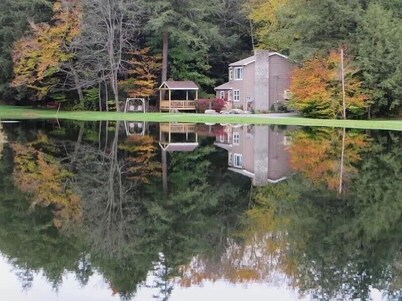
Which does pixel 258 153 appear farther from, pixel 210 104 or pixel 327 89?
pixel 210 104

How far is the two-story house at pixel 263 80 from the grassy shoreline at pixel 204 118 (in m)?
5.45

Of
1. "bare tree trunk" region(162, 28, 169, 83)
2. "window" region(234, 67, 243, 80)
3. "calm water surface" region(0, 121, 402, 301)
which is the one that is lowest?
"calm water surface" region(0, 121, 402, 301)

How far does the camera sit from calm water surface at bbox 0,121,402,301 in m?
8.94

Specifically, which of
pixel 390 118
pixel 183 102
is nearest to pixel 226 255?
pixel 390 118

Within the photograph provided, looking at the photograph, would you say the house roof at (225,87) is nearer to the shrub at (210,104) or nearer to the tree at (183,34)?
the tree at (183,34)

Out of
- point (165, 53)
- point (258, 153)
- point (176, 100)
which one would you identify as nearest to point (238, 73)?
point (176, 100)

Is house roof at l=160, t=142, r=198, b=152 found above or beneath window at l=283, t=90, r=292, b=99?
beneath

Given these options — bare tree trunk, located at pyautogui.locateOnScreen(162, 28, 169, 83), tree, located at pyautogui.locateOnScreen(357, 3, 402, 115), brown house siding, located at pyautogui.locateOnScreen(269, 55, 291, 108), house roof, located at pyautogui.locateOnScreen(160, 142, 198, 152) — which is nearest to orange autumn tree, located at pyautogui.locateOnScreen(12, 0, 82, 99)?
bare tree trunk, located at pyautogui.locateOnScreen(162, 28, 169, 83)

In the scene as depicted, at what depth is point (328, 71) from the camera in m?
48.2

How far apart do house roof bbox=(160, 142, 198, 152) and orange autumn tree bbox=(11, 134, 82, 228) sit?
5.26m

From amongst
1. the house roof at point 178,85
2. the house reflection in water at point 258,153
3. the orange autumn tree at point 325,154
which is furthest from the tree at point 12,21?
the orange autumn tree at point 325,154

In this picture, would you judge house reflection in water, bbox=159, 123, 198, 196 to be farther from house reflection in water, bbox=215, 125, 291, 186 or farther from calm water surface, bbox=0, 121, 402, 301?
house reflection in water, bbox=215, 125, 291, 186

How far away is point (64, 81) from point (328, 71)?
2441 centimetres

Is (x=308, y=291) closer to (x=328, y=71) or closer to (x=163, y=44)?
(x=328, y=71)
